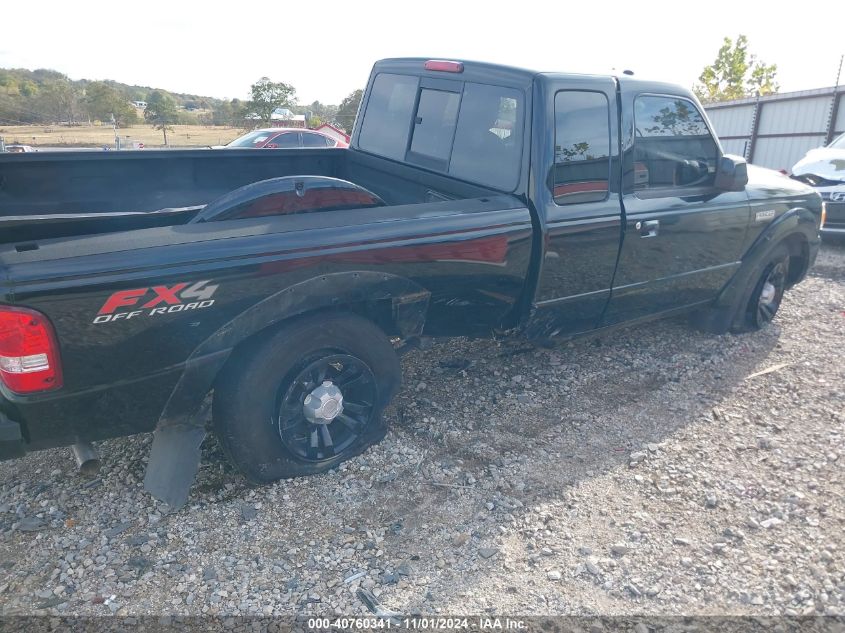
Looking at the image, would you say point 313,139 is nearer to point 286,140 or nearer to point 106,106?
point 286,140

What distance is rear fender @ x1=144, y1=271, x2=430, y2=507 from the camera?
269 centimetres

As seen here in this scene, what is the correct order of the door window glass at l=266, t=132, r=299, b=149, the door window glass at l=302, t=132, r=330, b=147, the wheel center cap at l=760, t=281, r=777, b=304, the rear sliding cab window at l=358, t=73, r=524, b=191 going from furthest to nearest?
the door window glass at l=302, t=132, r=330, b=147
the door window glass at l=266, t=132, r=299, b=149
the wheel center cap at l=760, t=281, r=777, b=304
the rear sliding cab window at l=358, t=73, r=524, b=191

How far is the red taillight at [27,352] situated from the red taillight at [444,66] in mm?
2760

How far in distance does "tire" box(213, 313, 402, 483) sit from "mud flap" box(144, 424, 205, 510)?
14cm

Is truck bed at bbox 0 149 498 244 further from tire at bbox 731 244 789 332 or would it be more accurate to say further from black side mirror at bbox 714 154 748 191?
tire at bbox 731 244 789 332

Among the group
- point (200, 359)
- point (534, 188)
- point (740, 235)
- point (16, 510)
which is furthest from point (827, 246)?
point (16, 510)

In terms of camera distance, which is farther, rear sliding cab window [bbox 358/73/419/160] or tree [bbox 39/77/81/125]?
tree [bbox 39/77/81/125]

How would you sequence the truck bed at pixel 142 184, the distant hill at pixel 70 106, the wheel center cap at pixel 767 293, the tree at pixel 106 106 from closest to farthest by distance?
the truck bed at pixel 142 184 → the wheel center cap at pixel 767 293 → the distant hill at pixel 70 106 → the tree at pixel 106 106

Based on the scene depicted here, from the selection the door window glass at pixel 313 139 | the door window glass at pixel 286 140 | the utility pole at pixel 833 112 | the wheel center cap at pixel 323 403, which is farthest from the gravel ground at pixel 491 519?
the utility pole at pixel 833 112

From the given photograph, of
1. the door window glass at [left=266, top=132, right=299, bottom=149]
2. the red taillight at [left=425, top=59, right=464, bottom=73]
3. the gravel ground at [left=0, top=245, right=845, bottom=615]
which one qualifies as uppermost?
the red taillight at [left=425, top=59, right=464, bottom=73]

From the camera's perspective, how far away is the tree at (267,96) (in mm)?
44094

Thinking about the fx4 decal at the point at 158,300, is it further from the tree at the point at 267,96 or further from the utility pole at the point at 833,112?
the tree at the point at 267,96

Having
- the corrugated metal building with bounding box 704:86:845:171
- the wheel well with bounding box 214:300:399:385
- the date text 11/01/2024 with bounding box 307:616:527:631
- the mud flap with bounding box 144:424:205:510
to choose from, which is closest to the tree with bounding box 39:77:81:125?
the corrugated metal building with bounding box 704:86:845:171

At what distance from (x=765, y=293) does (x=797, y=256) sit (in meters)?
0.51
